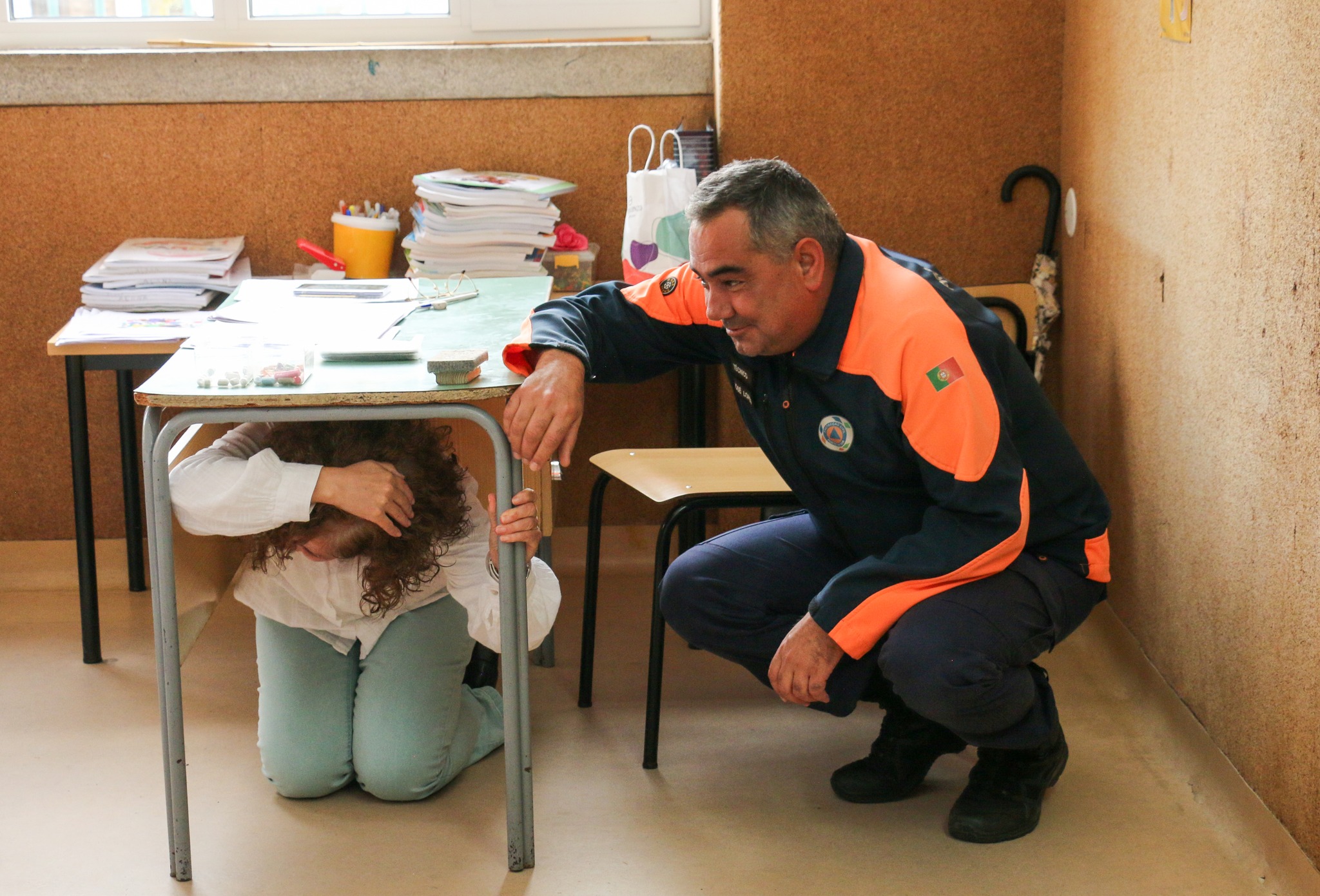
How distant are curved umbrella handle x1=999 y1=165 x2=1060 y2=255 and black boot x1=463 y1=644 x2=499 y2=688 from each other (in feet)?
4.82

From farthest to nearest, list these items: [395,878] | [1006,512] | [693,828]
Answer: [693,828] < [395,878] < [1006,512]

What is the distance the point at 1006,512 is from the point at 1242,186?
61 centimetres

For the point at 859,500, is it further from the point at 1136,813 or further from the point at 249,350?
the point at 249,350

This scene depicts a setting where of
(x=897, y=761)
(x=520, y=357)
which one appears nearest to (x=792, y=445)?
(x=520, y=357)

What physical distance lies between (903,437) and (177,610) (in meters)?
1.03

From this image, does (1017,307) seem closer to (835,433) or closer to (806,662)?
(835,433)

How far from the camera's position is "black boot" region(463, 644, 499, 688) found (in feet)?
8.01

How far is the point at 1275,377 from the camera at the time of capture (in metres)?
1.76

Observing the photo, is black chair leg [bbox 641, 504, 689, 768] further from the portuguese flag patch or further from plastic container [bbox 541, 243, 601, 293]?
plastic container [bbox 541, 243, 601, 293]

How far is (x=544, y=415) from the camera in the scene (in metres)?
1.70

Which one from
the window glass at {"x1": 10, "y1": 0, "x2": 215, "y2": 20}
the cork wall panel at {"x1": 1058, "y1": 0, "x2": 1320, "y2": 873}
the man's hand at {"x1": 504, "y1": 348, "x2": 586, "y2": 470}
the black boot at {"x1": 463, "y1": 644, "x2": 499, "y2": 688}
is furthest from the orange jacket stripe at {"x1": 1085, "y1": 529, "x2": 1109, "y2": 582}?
the window glass at {"x1": 10, "y1": 0, "x2": 215, "y2": 20}

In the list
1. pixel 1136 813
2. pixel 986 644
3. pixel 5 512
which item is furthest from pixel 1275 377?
pixel 5 512

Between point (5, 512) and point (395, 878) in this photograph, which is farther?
point (5, 512)

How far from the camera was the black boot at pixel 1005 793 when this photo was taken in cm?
191
